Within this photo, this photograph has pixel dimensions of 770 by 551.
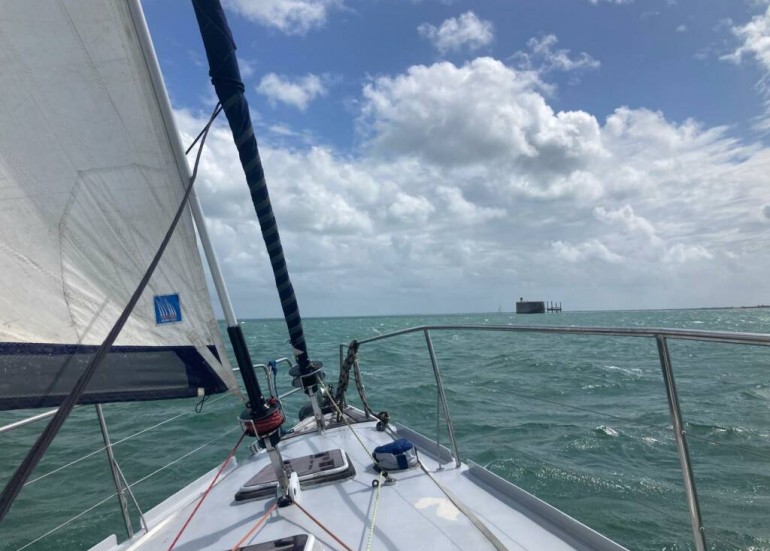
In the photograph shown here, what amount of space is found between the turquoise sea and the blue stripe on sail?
98 centimetres

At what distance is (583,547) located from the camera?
2.18 meters

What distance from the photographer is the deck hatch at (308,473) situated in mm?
3059

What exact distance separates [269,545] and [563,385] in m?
9.72

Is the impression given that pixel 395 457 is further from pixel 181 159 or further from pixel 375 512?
pixel 181 159

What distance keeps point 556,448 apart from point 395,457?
3870 mm

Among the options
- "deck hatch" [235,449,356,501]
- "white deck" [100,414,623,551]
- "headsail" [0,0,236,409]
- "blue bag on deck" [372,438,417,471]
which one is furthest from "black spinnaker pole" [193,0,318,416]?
"blue bag on deck" [372,438,417,471]

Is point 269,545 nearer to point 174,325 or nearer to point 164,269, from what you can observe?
point 174,325

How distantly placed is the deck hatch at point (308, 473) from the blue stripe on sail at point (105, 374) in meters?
1.01

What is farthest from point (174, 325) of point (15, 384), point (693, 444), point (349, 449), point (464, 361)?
point (464, 361)

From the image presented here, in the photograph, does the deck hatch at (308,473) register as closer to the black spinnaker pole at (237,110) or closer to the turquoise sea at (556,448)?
the turquoise sea at (556,448)

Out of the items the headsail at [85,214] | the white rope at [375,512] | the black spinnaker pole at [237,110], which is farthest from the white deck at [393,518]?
the headsail at [85,214]

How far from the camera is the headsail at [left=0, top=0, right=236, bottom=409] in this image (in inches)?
73.4

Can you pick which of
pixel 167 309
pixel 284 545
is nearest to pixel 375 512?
pixel 284 545

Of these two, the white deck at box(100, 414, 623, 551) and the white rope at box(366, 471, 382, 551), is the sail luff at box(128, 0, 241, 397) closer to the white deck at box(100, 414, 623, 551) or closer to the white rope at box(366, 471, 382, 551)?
the white deck at box(100, 414, 623, 551)
